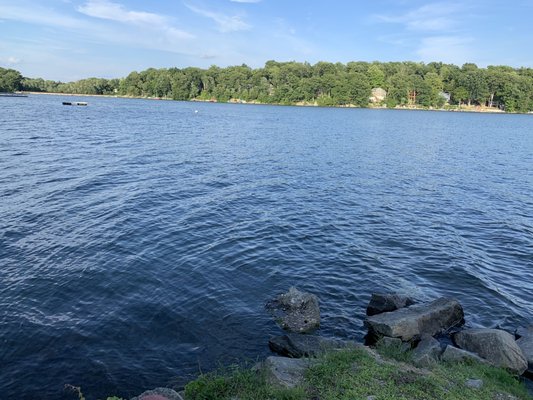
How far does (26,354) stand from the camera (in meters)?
13.5

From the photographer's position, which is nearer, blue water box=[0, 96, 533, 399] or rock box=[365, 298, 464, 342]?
blue water box=[0, 96, 533, 399]

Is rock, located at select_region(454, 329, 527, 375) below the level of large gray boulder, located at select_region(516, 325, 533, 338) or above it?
above

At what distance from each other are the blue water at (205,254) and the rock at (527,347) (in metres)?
1.98

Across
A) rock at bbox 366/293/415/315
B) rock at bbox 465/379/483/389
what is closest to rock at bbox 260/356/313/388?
rock at bbox 465/379/483/389

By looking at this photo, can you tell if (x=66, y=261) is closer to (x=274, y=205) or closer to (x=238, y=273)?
(x=238, y=273)

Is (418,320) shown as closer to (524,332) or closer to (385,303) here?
(385,303)

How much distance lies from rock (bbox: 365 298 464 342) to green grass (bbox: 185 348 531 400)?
2.49 metres

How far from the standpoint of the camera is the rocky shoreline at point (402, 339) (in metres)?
12.0

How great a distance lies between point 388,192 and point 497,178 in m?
17.2

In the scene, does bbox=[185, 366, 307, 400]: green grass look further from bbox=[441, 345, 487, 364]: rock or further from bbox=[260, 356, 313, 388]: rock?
bbox=[441, 345, 487, 364]: rock

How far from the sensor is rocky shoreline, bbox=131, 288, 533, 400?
39.5 ft

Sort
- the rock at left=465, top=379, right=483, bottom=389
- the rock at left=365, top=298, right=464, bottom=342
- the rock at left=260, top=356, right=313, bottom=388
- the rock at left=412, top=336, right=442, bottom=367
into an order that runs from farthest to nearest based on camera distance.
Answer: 1. the rock at left=365, top=298, right=464, bottom=342
2. the rock at left=412, top=336, right=442, bottom=367
3. the rock at left=465, top=379, right=483, bottom=389
4. the rock at left=260, top=356, right=313, bottom=388

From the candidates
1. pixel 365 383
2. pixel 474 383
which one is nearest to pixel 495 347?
pixel 474 383

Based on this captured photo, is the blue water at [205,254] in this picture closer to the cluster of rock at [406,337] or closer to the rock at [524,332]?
the cluster of rock at [406,337]
